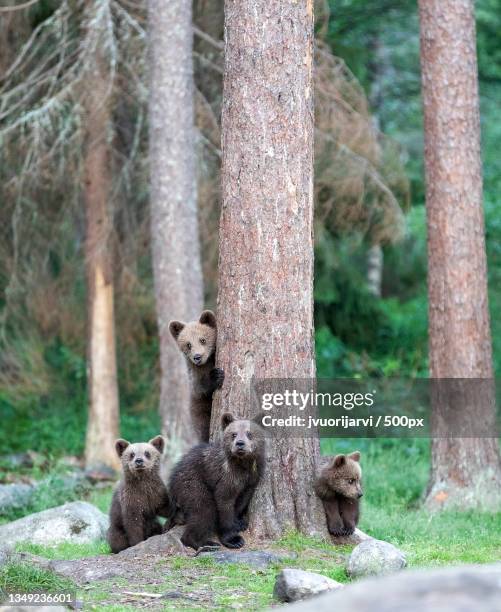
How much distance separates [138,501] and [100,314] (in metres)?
8.52

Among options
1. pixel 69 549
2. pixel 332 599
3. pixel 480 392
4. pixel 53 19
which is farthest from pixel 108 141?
pixel 332 599

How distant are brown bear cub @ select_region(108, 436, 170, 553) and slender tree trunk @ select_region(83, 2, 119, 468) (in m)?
7.85

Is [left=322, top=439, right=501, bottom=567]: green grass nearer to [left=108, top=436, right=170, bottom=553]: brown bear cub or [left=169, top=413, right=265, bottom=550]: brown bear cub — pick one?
[left=169, top=413, right=265, bottom=550]: brown bear cub

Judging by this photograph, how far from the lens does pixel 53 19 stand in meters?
15.7

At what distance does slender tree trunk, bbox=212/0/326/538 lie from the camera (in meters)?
8.07

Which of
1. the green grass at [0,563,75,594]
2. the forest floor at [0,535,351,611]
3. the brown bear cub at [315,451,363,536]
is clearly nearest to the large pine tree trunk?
the brown bear cub at [315,451,363,536]

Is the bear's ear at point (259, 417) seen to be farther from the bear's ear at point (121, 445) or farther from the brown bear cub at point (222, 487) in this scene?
the bear's ear at point (121, 445)

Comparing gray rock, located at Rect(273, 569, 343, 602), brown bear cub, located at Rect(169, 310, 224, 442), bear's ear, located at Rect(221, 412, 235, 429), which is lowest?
gray rock, located at Rect(273, 569, 343, 602)

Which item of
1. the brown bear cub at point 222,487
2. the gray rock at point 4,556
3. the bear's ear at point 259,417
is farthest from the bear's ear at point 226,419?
the gray rock at point 4,556

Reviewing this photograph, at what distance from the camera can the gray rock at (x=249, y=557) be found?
7.51 metres

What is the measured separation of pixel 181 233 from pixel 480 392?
470 centimetres

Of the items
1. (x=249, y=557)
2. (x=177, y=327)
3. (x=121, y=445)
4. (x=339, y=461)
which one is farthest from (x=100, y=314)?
(x=249, y=557)

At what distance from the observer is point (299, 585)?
6371 millimetres

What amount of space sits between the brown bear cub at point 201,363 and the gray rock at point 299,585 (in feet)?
7.43
